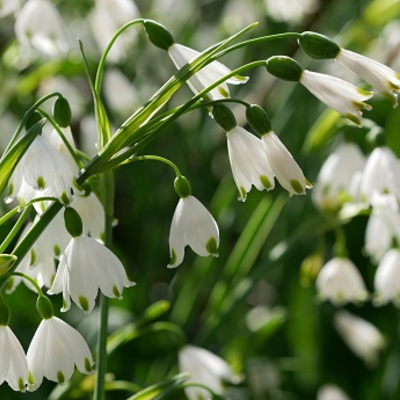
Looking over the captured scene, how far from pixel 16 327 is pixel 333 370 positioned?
729 millimetres

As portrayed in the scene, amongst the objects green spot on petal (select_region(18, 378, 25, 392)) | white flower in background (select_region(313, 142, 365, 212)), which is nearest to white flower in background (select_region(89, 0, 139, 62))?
white flower in background (select_region(313, 142, 365, 212))

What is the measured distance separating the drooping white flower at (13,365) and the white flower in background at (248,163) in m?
0.25

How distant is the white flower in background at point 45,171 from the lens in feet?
2.79

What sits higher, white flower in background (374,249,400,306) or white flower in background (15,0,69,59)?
white flower in background (15,0,69,59)

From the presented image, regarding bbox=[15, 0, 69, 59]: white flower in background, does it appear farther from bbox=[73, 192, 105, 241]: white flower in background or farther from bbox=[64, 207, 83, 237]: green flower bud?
bbox=[64, 207, 83, 237]: green flower bud

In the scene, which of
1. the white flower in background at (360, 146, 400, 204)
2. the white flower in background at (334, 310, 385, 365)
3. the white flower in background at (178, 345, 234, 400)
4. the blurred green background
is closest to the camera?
the white flower in background at (360, 146, 400, 204)

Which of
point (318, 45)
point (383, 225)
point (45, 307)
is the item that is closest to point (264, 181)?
point (318, 45)

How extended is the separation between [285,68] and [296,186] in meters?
0.11

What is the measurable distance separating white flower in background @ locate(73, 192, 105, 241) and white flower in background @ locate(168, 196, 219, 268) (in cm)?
14

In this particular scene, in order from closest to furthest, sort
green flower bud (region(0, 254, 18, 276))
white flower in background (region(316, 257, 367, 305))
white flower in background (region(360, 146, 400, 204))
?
1. green flower bud (region(0, 254, 18, 276))
2. white flower in background (region(360, 146, 400, 204))
3. white flower in background (region(316, 257, 367, 305))

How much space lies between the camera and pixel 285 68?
2.81 ft

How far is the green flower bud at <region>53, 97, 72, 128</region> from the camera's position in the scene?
0.95 m

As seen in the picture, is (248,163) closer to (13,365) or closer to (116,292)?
(116,292)

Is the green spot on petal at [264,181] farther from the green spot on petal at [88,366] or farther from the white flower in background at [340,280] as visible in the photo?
the white flower in background at [340,280]
